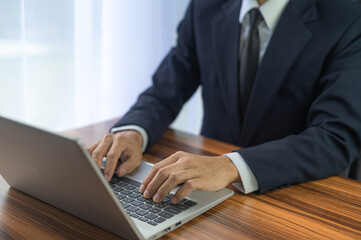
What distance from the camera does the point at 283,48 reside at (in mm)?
1268

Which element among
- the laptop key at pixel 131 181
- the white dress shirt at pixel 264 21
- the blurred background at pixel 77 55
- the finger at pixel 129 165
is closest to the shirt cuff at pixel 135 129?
the white dress shirt at pixel 264 21

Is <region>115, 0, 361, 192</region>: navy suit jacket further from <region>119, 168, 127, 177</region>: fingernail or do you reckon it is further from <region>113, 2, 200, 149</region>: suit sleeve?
<region>119, 168, 127, 177</region>: fingernail

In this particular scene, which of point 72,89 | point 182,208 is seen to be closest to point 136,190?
point 182,208

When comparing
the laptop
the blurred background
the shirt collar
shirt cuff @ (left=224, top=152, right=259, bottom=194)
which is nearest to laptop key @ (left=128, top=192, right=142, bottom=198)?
the laptop

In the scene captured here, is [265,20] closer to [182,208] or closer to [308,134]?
[308,134]

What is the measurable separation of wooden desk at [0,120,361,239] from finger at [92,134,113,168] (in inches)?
6.7

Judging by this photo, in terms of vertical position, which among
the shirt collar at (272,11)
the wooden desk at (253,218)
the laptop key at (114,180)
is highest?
the shirt collar at (272,11)

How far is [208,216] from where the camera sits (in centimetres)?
81

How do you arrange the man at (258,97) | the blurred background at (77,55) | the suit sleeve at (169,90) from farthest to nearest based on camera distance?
the blurred background at (77,55)
the suit sleeve at (169,90)
the man at (258,97)

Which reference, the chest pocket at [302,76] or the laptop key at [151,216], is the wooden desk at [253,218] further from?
the chest pocket at [302,76]

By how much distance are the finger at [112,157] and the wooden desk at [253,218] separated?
153 millimetres

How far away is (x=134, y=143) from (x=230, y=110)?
0.45 metres

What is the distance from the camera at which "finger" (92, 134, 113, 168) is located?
965 mm

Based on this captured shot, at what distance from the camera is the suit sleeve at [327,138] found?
978 mm
